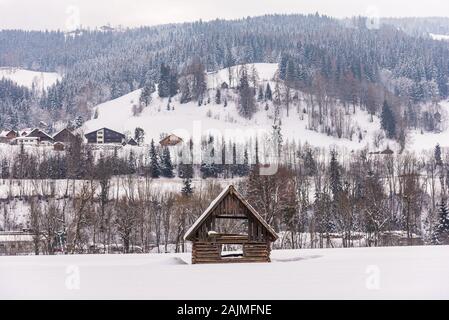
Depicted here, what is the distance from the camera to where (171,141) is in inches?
4783

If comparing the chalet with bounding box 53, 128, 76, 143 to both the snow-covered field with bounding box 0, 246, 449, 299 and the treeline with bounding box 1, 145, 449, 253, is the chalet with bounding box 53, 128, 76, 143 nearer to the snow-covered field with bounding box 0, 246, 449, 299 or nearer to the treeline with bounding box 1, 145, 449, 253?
the treeline with bounding box 1, 145, 449, 253

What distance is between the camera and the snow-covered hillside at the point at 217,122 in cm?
13588

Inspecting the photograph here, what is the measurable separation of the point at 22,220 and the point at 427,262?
66.6 meters

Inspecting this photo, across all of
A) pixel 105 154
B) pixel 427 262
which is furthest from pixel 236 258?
pixel 105 154

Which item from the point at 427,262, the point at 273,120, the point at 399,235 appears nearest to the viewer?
the point at 427,262

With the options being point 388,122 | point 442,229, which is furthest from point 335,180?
point 388,122

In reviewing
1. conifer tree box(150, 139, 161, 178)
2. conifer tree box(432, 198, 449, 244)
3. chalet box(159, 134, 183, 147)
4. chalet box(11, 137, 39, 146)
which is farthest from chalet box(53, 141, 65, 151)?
conifer tree box(432, 198, 449, 244)

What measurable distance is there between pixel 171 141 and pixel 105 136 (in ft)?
65.3

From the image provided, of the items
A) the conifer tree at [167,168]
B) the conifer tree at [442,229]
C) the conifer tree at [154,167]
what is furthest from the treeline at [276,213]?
the conifer tree at [154,167]

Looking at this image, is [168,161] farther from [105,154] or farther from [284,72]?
[284,72]

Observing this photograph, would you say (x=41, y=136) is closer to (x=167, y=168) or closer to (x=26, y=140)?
(x=26, y=140)

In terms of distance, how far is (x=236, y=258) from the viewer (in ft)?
77.4

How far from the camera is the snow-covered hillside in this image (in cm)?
13588
